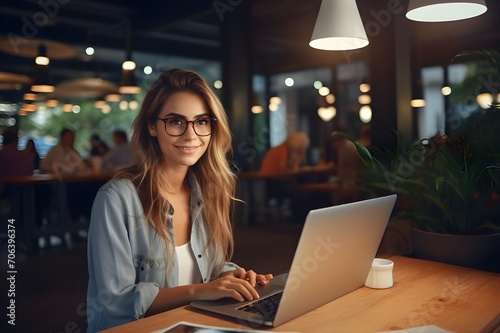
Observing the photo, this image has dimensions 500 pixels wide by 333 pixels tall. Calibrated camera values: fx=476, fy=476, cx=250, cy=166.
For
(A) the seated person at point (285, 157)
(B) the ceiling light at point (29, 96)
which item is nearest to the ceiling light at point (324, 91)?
(A) the seated person at point (285, 157)

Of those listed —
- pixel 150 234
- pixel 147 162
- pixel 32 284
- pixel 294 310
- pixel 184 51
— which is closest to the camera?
pixel 294 310

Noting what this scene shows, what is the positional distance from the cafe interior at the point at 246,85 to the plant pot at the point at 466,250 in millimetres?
86

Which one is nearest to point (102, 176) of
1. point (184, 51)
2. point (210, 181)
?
point (184, 51)

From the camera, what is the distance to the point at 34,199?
655 cm

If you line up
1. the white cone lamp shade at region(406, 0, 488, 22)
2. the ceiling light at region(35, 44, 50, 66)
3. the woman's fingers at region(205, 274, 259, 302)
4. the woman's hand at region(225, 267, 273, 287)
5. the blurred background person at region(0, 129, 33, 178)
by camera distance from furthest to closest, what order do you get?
the ceiling light at region(35, 44, 50, 66) → the blurred background person at region(0, 129, 33, 178) → the white cone lamp shade at region(406, 0, 488, 22) → the woman's hand at region(225, 267, 273, 287) → the woman's fingers at region(205, 274, 259, 302)

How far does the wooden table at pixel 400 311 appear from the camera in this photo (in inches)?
48.8

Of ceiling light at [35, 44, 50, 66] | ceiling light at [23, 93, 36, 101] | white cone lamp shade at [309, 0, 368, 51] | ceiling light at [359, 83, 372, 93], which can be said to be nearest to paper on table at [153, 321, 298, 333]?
white cone lamp shade at [309, 0, 368, 51]

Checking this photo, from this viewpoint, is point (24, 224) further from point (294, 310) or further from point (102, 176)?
point (294, 310)

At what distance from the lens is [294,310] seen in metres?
1.27

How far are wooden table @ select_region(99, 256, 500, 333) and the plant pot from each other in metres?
0.25

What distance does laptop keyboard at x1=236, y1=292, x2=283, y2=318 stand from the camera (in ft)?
4.30

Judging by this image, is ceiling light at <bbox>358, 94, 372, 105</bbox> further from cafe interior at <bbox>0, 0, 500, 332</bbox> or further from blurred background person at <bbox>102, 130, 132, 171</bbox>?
blurred background person at <bbox>102, 130, 132, 171</bbox>

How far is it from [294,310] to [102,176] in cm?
598

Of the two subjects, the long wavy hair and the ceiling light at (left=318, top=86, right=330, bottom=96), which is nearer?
the long wavy hair
